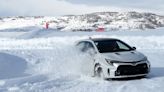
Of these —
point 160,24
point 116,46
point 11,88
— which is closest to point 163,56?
point 116,46

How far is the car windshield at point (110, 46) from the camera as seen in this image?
43.1 feet

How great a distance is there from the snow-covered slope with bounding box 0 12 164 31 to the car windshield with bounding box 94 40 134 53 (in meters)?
35.8

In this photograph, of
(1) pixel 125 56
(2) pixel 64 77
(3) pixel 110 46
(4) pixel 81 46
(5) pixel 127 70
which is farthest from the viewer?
(4) pixel 81 46

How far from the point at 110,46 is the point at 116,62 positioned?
153cm

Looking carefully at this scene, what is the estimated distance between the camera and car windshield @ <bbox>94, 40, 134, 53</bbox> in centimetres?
1315

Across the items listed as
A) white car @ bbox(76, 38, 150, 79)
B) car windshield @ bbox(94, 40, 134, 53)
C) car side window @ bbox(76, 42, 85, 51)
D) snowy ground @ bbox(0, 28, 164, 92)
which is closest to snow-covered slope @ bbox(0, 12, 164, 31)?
snowy ground @ bbox(0, 28, 164, 92)

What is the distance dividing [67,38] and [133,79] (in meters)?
19.9

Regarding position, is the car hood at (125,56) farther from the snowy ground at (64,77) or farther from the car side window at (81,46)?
the car side window at (81,46)

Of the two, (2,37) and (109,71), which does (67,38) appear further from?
(109,71)

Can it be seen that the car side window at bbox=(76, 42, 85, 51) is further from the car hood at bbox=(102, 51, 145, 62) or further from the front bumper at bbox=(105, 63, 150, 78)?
the front bumper at bbox=(105, 63, 150, 78)

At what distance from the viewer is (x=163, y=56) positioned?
771 inches

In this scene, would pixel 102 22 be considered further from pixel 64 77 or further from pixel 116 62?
pixel 116 62

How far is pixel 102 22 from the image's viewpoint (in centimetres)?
9275

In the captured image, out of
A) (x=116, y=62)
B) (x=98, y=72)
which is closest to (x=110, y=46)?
(x=98, y=72)
